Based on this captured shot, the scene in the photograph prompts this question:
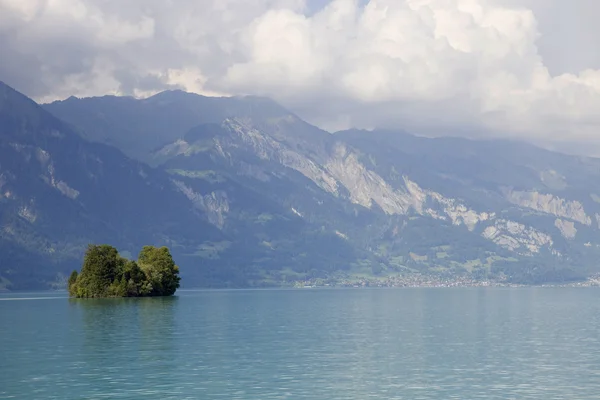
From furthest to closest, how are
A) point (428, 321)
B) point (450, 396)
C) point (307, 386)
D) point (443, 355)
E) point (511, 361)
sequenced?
point (428, 321) → point (443, 355) → point (511, 361) → point (307, 386) → point (450, 396)

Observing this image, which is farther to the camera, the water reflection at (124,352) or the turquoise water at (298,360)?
the water reflection at (124,352)

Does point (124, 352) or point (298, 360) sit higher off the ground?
point (124, 352)

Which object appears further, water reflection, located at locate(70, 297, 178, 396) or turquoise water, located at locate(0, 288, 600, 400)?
water reflection, located at locate(70, 297, 178, 396)

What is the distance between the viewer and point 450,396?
237 ft

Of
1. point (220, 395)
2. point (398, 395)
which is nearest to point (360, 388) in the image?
point (398, 395)

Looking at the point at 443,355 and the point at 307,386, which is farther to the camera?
Result: the point at 443,355

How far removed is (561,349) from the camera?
359 feet

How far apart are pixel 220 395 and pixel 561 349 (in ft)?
175

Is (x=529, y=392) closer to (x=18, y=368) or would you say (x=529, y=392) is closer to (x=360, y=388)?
(x=360, y=388)

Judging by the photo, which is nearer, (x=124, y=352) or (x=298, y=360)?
(x=298, y=360)

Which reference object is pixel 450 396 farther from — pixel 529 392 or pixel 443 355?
pixel 443 355

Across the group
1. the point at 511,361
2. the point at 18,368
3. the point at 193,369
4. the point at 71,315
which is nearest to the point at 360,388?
the point at 193,369

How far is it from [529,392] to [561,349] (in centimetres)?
3798

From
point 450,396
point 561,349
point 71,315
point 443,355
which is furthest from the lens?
point 71,315
